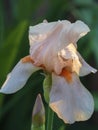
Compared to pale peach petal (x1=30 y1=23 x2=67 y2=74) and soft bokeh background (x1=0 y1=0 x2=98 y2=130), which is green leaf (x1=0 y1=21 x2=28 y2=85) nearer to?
soft bokeh background (x1=0 y1=0 x2=98 y2=130)

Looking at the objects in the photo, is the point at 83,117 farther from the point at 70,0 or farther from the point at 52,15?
the point at 70,0

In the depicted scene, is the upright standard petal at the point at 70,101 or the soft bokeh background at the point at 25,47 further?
the soft bokeh background at the point at 25,47

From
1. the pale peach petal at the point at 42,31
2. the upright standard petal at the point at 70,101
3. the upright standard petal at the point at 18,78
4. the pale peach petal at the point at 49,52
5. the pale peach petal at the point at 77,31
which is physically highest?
the pale peach petal at the point at 42,31

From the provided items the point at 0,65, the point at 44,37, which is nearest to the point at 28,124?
the point at 0,65

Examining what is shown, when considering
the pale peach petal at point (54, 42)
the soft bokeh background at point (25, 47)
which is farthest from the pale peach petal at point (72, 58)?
the soft bokeh background at point (25, 47)

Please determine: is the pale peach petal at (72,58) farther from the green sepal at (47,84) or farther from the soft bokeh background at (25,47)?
the soft bokeh background at (25,47)

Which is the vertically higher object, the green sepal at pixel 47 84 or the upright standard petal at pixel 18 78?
the upright standard petal at pixel 18 78

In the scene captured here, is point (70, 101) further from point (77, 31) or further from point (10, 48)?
point (10, 48)
